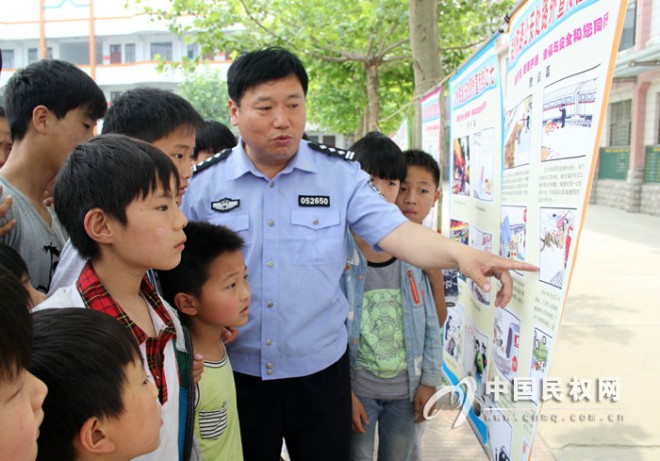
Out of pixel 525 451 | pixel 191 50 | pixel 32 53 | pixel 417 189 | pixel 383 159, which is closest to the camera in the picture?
pixel 525 451

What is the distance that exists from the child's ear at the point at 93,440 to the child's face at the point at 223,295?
67 cm

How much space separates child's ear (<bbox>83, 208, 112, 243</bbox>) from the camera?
1242mm

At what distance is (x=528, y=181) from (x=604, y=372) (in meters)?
2.87

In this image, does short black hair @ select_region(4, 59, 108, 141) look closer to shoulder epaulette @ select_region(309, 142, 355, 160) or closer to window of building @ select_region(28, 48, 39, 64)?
shoulder epaulette @ select_region(309, 142, 355, 160)

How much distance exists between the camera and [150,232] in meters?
1.27

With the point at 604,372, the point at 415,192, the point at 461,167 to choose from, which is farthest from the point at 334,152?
the point at 604,372

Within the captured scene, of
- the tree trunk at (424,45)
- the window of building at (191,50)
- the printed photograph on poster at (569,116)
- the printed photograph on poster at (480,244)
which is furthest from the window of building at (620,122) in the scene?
the window of building at (191,50)

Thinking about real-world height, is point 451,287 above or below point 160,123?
below

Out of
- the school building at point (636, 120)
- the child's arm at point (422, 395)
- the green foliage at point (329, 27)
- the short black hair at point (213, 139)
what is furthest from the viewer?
the school building at point (636, 120)

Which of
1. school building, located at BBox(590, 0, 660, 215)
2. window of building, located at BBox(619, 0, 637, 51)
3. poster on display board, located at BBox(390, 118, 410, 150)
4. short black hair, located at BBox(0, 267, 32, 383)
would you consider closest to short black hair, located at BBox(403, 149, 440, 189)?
short black hair, located at BBox(0, 267, 32, 383)

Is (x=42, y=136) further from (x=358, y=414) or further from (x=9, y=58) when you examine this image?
(x=9, y=58)

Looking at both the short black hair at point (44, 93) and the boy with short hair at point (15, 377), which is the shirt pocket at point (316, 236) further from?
the boy with short hair at point (15, 377)

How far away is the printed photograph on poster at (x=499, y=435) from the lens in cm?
167

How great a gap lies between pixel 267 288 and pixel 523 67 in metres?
1.05
